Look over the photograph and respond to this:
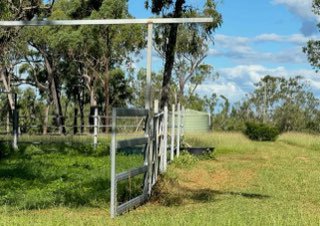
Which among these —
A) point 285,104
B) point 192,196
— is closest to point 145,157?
point 192,196

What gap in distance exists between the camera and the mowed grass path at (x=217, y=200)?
6934 millimetres

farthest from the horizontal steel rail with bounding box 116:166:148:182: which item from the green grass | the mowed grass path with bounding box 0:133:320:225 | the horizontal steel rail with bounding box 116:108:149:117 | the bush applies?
the bush

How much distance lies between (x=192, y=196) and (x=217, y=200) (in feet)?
2.44

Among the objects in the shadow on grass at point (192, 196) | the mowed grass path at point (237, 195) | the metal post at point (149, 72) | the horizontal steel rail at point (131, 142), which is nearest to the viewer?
the mowed grass path at point (237, 195)

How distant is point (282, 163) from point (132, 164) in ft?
16.0

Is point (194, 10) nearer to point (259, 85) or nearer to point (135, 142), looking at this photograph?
point (135, 142)

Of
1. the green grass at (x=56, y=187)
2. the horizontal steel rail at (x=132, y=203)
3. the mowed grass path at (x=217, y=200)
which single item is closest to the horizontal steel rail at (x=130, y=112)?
the green grass at (x=56, y=187)

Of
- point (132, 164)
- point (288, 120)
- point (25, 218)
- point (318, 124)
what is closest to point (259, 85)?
point (288, 120)

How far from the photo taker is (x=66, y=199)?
923cm

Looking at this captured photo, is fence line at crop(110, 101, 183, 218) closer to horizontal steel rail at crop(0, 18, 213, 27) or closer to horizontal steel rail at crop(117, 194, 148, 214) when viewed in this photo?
horizontal steel rail at crop(117, 194, 148, 214)

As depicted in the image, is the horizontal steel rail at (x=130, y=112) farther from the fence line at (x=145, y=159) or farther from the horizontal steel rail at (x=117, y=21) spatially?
the horizontal steel rail at (x=117, y=21)

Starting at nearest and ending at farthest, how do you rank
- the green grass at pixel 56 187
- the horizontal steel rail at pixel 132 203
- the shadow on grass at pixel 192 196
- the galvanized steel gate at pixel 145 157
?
the galvanized steel gate at pixel 145 157
the green grass at pixel 56 187
the horizontal steel rail at pixel 132 203
the shadow on grass at pixel 192 196

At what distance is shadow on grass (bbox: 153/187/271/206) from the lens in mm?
9477

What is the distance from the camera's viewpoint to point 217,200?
9.45m
